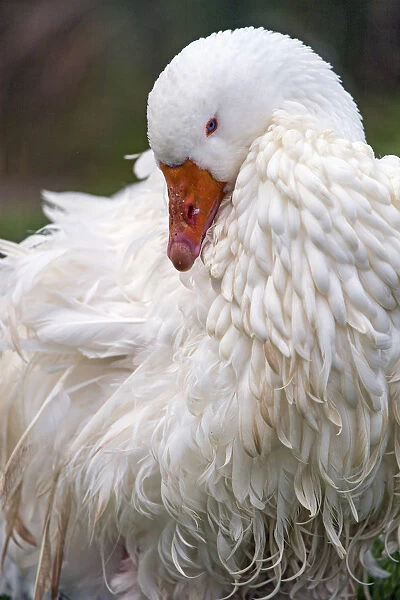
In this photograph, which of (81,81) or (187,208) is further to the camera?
(81,81)

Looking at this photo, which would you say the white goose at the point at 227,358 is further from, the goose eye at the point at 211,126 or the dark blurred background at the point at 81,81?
the dark blurred background at the point at 81,81

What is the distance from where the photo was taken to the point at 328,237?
6.11 feet

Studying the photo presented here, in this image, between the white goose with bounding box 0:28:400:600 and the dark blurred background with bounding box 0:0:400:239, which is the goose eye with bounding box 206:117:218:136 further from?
the dark blurred background with bounding box 0:0:400:239

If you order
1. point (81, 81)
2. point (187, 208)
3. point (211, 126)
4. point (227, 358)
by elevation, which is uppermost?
point (211, 126)

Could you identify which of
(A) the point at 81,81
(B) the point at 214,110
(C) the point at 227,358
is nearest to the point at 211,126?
(B) the point at 214,110

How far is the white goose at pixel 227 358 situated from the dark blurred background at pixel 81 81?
10.3ft

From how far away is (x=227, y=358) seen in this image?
1971 millimetres

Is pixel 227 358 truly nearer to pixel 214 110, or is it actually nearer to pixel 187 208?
pixel 187 208

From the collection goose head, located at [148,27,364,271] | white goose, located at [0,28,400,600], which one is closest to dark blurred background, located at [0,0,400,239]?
white goose, located at [0,28,400,600]

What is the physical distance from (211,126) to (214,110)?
30 millimetres

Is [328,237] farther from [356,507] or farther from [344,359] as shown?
[356,507]

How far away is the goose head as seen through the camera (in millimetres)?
1944

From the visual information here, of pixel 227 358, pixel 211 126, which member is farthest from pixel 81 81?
pixel 227 358

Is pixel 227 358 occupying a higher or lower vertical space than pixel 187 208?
lower
